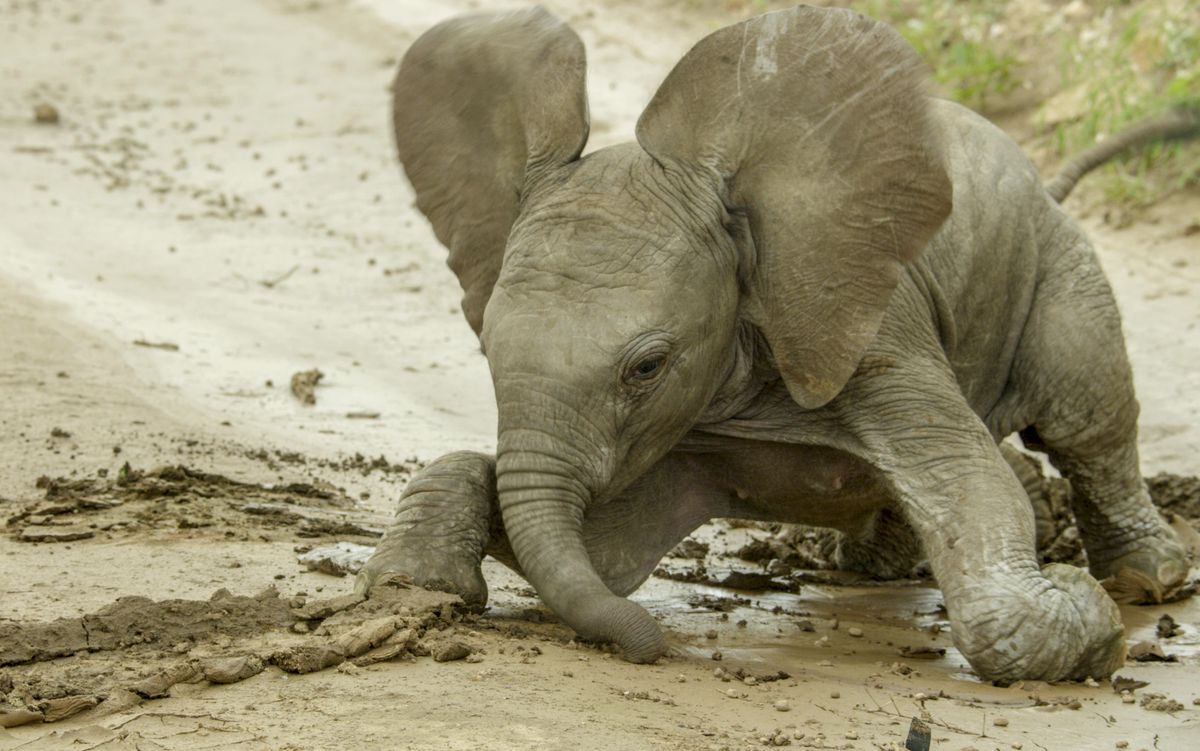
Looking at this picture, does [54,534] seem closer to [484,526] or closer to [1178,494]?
[484,526]

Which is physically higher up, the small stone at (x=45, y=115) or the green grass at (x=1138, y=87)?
the green grass at (x=1138, y=87)

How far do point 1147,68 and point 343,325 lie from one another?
250 inches

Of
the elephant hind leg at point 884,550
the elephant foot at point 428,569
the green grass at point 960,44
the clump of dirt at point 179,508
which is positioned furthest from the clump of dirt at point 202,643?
the green grass at point 960,44

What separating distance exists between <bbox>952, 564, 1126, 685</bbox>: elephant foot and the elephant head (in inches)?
34.1

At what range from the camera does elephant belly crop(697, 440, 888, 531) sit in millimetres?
6391

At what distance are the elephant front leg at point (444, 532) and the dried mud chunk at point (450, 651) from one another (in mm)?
661

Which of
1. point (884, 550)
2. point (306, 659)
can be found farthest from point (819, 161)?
point (884, 550)

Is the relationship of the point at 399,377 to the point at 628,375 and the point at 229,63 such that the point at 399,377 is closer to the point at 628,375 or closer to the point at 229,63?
the point at 628,375

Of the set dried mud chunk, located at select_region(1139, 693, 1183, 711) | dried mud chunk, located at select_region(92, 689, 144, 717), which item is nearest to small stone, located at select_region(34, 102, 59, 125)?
dried mud chunk, located at select_region(92, 689, 144, 717)

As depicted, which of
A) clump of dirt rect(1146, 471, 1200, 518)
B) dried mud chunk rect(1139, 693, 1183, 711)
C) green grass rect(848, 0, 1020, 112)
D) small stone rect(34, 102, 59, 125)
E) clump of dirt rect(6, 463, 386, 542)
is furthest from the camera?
small stone rect(34, 102, 59, 125)

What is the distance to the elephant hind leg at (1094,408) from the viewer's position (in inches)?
285

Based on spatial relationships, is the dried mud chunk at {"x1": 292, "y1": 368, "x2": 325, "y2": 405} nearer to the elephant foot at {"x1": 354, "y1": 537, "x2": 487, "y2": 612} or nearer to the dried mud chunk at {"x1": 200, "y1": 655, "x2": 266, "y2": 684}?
the elephant foot at {"x1": 354, "y1": 537, "x2": 487, "y2": 612}

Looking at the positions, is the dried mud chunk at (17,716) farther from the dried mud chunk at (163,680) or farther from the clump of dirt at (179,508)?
the clump of dirt at (179,508)

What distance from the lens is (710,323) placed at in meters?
5.75
